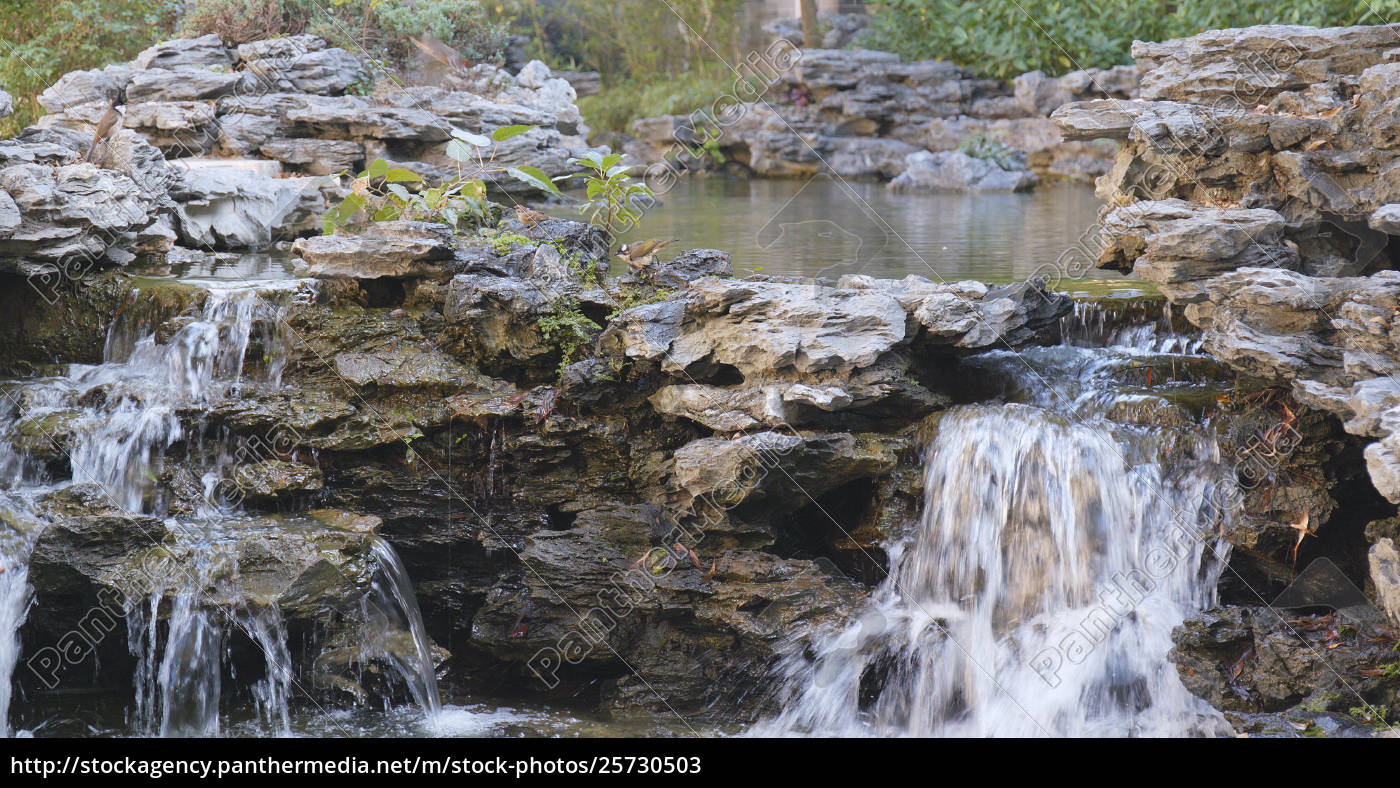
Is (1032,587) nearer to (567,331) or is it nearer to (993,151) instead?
(567,331)

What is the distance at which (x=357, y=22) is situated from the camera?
44.8 feet

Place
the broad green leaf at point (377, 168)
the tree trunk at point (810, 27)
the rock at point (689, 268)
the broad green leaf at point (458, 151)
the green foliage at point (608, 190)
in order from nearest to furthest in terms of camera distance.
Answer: the rock at point (689, 268), the green foliage at point (608, 190), the broad green leaf at point (377, 168), the broad green leaf at point (458, 151), the tree trunk at point (810, 27)

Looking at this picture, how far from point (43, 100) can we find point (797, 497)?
10045mm

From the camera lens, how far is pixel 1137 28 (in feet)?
58.2

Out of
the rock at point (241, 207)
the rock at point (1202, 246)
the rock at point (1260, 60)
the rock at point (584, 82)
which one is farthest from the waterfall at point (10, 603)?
the rock at point (584, 82)

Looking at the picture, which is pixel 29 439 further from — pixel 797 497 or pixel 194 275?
pixel 797 497

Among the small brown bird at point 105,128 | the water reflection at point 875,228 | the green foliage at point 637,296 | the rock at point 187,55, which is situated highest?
the rock at point 187,55

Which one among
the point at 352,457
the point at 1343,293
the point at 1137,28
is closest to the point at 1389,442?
the point at 1343,293

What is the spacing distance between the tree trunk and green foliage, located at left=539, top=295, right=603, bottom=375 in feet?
53.0

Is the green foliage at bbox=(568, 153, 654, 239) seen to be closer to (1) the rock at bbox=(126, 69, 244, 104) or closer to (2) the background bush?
(1) the rock at bbox=(126, 69, 244, 104)

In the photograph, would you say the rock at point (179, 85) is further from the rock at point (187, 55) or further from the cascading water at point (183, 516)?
the cascading water at point (183, 516)

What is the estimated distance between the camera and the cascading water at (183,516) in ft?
17.2

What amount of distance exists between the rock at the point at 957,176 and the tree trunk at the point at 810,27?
17.3ft

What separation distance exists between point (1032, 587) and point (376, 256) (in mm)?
4127
